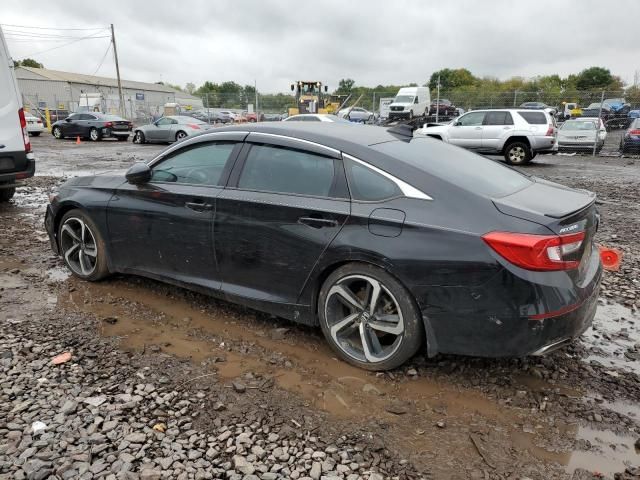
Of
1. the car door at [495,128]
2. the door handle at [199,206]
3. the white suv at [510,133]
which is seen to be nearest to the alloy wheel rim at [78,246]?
the door handle at [199,206]

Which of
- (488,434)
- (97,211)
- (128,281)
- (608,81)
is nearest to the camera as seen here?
(488,434)

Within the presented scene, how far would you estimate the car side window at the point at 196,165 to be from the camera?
3836 mm

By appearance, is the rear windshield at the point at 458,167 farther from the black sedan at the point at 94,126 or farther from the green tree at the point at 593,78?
the green tree at the point at 593,78

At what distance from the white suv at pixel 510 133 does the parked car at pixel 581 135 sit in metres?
4.07

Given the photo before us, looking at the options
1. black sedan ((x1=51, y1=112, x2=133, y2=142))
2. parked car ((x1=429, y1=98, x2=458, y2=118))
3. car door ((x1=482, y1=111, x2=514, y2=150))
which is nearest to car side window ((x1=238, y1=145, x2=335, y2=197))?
car door ((x1=482, y1=111, x2=514, y2=150))

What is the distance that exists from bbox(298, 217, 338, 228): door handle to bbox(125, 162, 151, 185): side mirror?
1.62m

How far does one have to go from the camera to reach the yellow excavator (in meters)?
33.5

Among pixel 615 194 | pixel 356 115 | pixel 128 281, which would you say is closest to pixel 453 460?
pixel 128 281

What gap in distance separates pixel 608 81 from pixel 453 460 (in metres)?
88.7

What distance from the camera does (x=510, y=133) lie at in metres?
15.5

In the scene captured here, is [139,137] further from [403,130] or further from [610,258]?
[610,258]

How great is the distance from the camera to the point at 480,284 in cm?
271

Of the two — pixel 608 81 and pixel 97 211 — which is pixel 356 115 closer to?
pixel 97 211

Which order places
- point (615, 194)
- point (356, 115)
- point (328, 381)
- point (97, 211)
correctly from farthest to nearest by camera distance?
point (356, 115) → point (615, 194) → point (97, 211) → point (328, 381)
